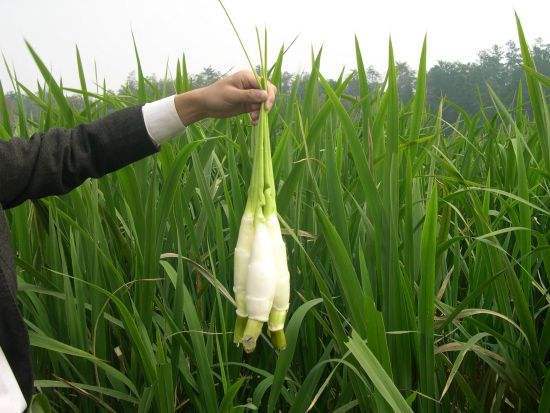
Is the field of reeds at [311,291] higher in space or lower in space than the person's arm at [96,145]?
lower

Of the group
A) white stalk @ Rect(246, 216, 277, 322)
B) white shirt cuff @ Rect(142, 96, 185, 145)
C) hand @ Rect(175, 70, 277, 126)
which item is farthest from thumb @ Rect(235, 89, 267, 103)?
white stalk @ Rect(246, 216, 277, 322)

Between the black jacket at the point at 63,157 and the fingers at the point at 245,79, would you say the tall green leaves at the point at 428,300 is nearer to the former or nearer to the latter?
the fingers at the point at 245,79

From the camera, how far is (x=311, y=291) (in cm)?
97

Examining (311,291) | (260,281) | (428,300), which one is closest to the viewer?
(260,281)

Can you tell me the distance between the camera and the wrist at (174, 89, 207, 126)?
925 mm

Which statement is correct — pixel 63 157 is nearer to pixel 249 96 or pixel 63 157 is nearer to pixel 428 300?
pixel 249 96

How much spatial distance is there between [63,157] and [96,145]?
0.05m

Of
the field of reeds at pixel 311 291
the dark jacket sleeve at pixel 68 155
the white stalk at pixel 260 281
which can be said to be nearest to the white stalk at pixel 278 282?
the white stalk at pixel 260 281

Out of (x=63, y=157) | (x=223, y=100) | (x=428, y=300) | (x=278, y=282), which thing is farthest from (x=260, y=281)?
(x=63, y=157)

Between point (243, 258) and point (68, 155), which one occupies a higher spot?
point (68, 155)

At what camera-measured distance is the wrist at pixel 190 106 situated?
0.93m

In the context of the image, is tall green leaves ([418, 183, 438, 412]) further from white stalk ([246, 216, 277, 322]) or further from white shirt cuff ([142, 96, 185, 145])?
white shirt cuff ([142, 96, 185, 145])

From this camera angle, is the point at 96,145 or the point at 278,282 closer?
the point at 278,282

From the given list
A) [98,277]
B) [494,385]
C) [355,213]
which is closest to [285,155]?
[355,213]
